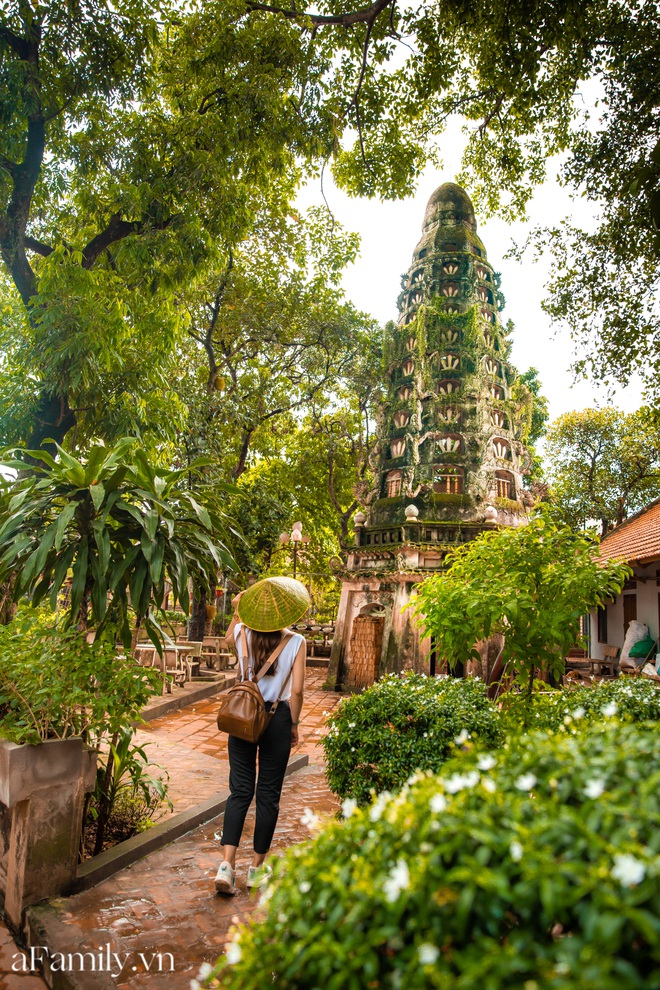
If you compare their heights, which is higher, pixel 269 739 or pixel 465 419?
pixel 465 419

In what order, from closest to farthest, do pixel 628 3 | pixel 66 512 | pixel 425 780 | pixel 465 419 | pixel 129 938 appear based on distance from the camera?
pixel 425 780
pixel 129 938
pixel 66 512
pixel 628 3
pixel 465 419

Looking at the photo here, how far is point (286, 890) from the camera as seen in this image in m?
1.65

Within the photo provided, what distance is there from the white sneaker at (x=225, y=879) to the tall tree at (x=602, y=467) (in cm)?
2206

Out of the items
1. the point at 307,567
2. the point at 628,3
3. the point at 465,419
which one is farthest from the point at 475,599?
the point at 307,567

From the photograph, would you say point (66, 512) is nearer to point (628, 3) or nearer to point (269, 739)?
point (269, 739)

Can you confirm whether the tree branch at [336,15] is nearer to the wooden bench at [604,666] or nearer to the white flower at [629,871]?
the white flower at [629,871]

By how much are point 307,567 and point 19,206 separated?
69.7 ft

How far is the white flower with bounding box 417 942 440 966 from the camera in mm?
1271

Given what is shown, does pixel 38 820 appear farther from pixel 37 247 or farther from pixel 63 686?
pixel 37 247

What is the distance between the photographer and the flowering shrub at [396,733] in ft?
12.8

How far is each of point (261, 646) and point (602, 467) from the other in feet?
77.3

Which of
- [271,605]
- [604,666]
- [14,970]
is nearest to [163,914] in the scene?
[14,970]

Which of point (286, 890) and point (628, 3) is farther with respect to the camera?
point (628, 3)

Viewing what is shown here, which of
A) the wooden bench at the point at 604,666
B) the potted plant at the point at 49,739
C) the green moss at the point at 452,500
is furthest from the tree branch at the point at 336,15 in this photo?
the wooden bench at the point at 604,666
